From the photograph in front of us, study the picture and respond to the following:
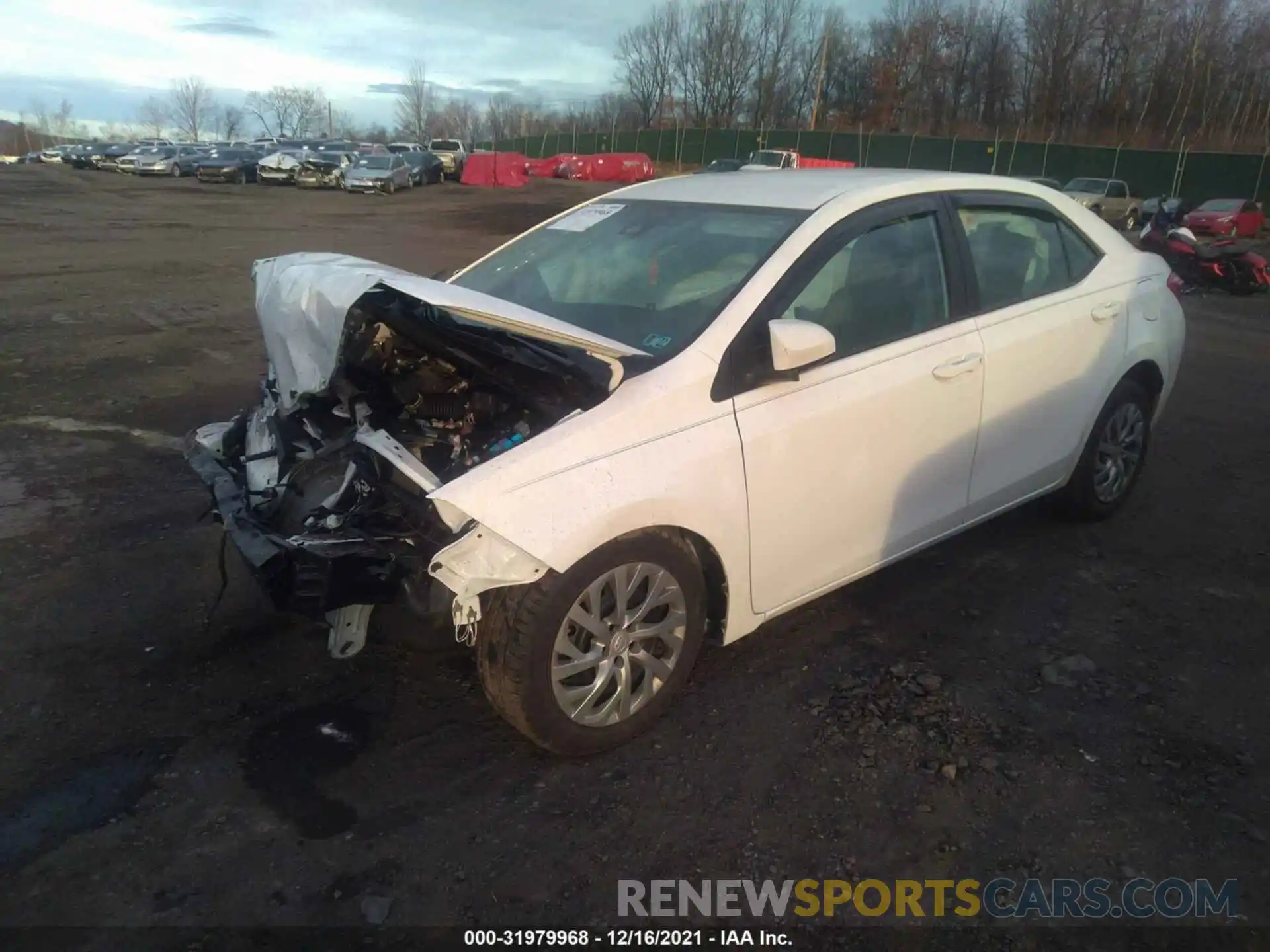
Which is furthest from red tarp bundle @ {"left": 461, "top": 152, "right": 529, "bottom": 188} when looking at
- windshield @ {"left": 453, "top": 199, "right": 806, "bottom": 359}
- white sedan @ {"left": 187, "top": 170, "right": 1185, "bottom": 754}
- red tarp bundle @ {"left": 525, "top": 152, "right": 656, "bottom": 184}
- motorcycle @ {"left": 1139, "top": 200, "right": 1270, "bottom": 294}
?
white sedan @ {"left": 187, "top": 170, "right": 1185, "bottom": 754}

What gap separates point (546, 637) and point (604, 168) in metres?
→ 46.8

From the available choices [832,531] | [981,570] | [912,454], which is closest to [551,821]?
[832,531]

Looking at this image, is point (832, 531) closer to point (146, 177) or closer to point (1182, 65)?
point (146, 177)

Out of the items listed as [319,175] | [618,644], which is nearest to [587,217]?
[618,644]

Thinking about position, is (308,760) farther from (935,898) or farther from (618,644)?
(935,898)

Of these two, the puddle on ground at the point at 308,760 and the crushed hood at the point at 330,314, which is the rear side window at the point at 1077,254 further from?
the puddle on ground at the point at 308,760

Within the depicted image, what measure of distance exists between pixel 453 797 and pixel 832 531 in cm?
162

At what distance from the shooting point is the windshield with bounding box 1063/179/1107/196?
30312mm

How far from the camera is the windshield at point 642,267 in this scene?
132 inches

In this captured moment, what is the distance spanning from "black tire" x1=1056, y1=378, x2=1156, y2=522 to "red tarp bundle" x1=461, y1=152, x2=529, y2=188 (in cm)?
3809

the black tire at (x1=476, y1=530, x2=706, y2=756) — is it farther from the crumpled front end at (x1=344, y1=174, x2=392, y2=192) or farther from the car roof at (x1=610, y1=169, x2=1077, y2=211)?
the crumpled front end at (x1=344, y1=174, x2=392, y2=192)

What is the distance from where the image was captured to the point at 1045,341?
417 cm

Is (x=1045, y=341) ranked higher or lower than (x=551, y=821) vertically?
higher

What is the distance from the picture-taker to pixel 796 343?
3.05m
